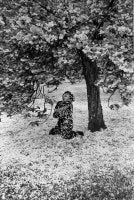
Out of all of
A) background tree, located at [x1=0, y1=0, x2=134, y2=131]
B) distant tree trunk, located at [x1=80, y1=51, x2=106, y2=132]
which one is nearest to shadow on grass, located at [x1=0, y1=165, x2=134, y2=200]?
background tree, located at [x1=0, y1=0, x2=134, y2=131]

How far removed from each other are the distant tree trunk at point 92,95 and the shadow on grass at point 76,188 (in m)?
3.41

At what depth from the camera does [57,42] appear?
9.72 metres

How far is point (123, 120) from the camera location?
15602mm

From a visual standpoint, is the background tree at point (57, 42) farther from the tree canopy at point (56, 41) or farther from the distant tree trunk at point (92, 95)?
the distant tree trunk at point (92, 95)

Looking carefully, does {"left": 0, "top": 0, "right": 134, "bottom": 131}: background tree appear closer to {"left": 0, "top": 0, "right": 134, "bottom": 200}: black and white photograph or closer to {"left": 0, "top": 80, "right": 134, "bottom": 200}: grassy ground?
{"left": 0, "top": 0, "right": 134, "bottom": 200}: black and white photograph

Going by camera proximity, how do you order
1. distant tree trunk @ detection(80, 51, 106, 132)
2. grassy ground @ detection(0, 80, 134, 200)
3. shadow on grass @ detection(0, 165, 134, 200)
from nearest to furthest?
shadow on grass @ detection(0, 165, 134, 200) → grassy ground @ detection(0, 80, 134, 200) → distant tree trunk @ detection(80, 51, 106, 132)

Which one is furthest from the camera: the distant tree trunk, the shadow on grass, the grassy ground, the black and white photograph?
the distant tree trunk

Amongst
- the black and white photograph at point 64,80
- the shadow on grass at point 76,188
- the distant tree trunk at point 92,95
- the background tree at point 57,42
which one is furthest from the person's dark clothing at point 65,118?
the shadow on grass at point 76,188

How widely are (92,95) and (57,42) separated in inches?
167

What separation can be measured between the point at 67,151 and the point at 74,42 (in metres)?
5.37

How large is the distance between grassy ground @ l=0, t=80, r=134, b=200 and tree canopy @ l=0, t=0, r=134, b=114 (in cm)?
254

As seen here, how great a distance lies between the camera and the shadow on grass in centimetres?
959

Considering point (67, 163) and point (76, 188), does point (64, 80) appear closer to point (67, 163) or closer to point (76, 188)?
point (67, 163)

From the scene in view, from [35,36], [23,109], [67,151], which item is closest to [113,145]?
[67,151]
